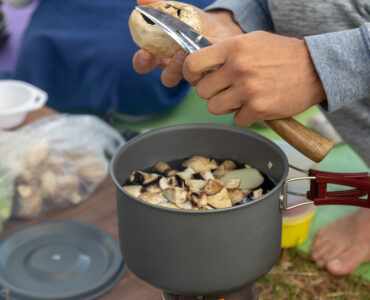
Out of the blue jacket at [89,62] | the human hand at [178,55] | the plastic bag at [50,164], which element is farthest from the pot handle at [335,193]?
the blue jacket at [89,62]

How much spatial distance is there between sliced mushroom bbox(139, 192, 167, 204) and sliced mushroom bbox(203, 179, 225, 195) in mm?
88

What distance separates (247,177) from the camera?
1.11 meters

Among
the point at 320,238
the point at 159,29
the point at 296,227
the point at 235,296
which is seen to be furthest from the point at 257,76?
the point at 320,238

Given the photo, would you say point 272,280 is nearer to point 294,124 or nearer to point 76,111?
point 294,124

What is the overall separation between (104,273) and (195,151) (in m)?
0.39

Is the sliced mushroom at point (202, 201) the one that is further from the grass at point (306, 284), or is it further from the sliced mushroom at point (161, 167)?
the grass at point (306, 284)

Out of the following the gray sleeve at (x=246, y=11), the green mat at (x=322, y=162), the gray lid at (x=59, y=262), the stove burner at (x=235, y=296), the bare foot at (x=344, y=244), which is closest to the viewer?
the stove burner at (x=235, y=296)

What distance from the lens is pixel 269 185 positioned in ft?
3.60

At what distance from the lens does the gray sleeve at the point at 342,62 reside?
992 mm

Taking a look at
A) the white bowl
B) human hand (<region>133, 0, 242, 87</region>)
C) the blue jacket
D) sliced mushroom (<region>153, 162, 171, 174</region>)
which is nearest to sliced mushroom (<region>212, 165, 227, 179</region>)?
sliced mushroom (<region>153, 162, 171, 174</region>)

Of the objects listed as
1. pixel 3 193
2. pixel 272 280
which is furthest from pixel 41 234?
pixel 272 280

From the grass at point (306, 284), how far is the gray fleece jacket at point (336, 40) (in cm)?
35

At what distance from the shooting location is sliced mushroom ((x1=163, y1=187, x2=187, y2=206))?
1027 mm

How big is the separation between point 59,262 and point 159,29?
64cm
